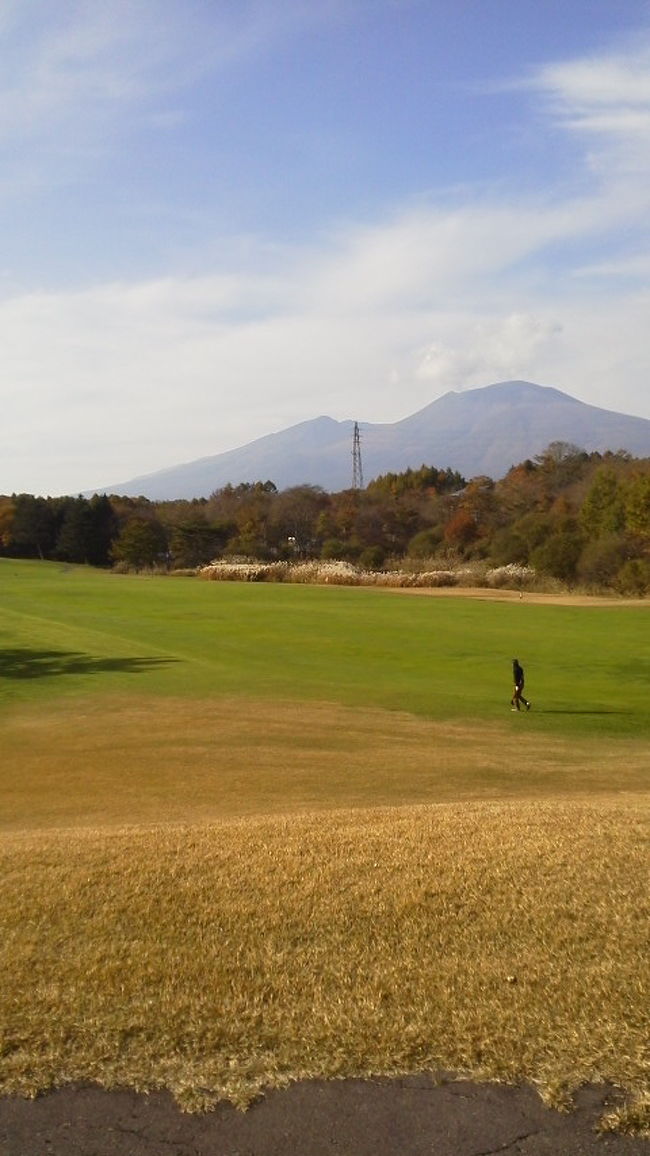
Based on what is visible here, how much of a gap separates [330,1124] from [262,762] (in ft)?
39.1

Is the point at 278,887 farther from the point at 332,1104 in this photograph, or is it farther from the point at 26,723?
the point at 26,723

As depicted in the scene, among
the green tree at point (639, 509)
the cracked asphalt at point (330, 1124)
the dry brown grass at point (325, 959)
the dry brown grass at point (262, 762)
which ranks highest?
the green tree at point (639, 509)

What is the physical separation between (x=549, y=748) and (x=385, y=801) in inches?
218

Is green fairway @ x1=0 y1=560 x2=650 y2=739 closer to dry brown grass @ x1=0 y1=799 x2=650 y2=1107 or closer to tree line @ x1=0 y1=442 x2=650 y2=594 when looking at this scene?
dry brown grass @ x1=0 y1=799 x2=650 y2=1107

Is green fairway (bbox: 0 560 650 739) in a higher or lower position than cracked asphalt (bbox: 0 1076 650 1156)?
lower

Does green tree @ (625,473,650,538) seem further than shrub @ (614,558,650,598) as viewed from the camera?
Yes

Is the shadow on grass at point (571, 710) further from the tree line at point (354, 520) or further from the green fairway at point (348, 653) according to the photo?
the tree line at point (354, 520)

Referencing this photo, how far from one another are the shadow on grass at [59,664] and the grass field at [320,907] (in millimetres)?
8740

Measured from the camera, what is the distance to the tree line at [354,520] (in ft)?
237

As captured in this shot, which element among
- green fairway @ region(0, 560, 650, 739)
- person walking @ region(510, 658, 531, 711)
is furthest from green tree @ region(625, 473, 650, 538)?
person walking @ region(510, 658, 531, 711)

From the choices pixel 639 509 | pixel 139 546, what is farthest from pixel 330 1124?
pixel 139 546

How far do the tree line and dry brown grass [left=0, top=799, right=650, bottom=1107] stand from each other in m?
58.9

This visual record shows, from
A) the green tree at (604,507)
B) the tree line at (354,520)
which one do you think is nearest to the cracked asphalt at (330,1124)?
the green tree at (604,507)

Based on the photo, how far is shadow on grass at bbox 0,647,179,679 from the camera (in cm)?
2814
